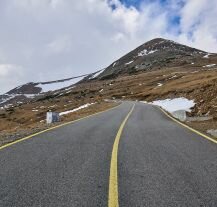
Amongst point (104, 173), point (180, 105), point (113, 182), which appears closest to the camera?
point (113, 182)

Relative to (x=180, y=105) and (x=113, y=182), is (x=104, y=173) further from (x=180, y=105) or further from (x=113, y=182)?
(x=180, y=105)

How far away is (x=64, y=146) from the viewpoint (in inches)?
472

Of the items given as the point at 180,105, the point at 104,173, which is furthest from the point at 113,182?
the point at 180,105

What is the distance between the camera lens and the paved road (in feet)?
20.0

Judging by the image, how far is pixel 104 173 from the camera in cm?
800

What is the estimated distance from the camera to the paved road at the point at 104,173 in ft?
20.0

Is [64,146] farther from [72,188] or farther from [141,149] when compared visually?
[72,188]

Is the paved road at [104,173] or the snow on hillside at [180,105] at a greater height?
the paved road at [104,173]

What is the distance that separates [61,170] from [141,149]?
12.0ft

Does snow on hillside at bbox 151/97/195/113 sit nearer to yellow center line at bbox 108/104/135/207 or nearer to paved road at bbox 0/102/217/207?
paved road at bbox 0/102/217/207

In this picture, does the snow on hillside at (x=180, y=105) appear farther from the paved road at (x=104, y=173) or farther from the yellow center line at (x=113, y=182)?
the yellow center line at (x=113, y=182)

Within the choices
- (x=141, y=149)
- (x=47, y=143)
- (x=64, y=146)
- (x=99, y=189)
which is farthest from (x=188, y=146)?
(x=99, y=189)

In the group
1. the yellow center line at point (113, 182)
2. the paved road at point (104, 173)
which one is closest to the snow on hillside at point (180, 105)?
the paved road at point (104, 173)

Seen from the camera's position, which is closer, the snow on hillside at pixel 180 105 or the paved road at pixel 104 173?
the paved road at pixel 104 173
